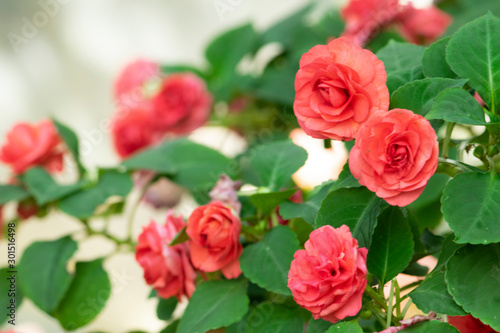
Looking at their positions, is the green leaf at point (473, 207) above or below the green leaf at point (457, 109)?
below

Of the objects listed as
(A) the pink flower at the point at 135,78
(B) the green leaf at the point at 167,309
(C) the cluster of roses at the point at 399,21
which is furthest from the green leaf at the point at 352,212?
(A) the pink flower at the point at 135,78

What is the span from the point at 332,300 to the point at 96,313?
1.27 ft

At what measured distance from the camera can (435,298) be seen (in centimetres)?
35

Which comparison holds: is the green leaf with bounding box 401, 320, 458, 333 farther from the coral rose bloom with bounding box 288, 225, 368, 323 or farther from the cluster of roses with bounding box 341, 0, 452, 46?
the cluster of roses with bounding box 341, 0, 452, 46

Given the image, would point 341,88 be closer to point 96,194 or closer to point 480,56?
point 480,56

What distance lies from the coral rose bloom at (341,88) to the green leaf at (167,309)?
266 mm

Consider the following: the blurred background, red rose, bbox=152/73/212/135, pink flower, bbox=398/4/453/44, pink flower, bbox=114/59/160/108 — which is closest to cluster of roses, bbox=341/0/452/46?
pink flower, bbox=398/4/453/44

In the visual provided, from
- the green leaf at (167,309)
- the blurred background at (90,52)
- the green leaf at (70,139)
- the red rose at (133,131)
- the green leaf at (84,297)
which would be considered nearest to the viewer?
the green leaf at (167,309)

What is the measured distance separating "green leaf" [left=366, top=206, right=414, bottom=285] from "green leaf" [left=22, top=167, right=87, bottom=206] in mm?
464

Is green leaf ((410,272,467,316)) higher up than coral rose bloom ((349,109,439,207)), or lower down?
lower down

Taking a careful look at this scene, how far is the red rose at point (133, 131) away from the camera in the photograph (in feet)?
3.02

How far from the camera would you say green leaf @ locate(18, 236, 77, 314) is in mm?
650

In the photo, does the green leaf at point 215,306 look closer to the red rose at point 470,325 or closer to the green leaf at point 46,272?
the red rose at point 470,325

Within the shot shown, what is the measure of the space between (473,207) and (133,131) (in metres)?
0.70
